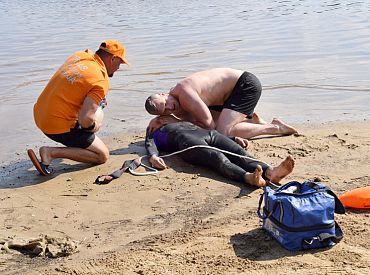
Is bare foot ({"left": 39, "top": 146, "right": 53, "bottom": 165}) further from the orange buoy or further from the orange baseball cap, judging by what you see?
the orange buoy

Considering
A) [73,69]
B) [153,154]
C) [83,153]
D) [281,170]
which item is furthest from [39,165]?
[281,170]

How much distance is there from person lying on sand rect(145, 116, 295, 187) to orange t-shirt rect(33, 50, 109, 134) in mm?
841

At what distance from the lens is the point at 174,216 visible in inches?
198

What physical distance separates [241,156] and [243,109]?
4.45 feet

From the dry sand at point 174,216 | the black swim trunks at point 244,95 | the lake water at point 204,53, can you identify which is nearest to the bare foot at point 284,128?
the dry sand at point 174,216

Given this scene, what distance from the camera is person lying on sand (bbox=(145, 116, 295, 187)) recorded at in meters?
5.49

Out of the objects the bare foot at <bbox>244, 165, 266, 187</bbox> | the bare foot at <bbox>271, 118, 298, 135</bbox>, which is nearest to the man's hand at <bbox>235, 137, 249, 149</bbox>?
the bare foot at <bbox>271, 118, 298, 135</bbox>

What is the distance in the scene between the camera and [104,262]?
422 centimetres

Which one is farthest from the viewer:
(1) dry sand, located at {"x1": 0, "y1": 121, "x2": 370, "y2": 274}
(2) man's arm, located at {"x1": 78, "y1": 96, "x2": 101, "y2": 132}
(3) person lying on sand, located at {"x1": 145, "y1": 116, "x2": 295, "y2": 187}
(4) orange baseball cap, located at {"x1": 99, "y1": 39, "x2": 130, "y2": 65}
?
(4) orange baseball cap, located at {"x1": 99, "y1": 39, "x2": 130, "y2": 65}

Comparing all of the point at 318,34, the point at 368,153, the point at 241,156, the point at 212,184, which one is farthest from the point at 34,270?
the point at 318,34

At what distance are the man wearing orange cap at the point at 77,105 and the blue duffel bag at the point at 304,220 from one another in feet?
8.51

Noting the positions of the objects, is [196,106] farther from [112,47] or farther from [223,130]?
[112,47]

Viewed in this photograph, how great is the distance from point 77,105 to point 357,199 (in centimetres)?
298

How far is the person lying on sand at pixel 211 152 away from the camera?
5.49 meters
